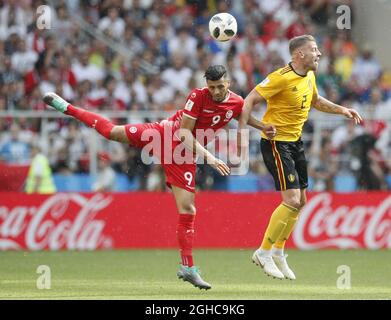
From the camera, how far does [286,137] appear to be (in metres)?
12.1

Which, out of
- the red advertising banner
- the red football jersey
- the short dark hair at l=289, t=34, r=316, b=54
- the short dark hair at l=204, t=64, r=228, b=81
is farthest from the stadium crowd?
the short dark hair at l=204, t=64, r=228, b=81

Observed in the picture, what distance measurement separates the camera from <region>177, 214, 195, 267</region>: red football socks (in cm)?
1115

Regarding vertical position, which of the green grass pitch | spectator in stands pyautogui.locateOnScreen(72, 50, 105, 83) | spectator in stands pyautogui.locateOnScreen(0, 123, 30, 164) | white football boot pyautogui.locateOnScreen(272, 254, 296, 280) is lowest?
the green grass pitch

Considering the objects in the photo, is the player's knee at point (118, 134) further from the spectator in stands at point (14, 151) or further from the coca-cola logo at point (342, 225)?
the spectator in stands at point (14, 151)

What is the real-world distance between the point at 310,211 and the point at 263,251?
5.57m

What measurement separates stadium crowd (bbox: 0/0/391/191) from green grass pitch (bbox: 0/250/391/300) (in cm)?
214

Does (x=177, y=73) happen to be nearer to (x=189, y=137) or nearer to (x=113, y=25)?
(x=113, y=25)

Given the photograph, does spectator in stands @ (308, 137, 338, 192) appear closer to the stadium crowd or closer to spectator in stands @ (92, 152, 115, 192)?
the stadium crowd

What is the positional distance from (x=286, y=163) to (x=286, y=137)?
32 cm

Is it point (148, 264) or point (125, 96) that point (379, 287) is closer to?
point (148, 264)

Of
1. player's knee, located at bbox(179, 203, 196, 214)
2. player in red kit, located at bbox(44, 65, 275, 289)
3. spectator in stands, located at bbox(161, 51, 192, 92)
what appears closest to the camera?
player in red kit, located at bbox(44, 65, 275, 289)

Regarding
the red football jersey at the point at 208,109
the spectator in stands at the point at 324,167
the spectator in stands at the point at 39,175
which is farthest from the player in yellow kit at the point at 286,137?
the spectator in stands at the point at 39,175

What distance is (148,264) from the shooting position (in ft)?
48.2

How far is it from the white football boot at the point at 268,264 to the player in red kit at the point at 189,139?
0.86m
